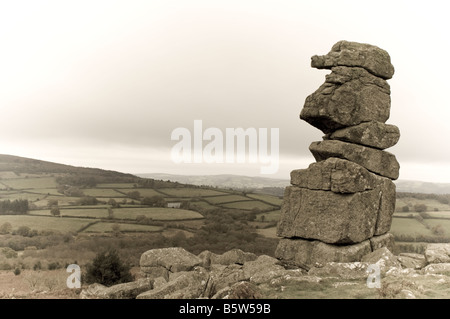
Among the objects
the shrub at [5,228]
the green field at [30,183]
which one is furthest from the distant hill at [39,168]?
the shrub at [5,228]

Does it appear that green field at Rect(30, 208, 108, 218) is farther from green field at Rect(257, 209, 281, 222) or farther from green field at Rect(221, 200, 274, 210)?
green field at Rect(257, 209, 281, 222)

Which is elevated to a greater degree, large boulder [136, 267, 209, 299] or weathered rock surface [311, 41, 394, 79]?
weathered rock surface [311, 41, 394, 79]

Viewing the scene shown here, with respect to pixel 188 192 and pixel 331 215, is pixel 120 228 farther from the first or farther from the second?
pixel 331 215

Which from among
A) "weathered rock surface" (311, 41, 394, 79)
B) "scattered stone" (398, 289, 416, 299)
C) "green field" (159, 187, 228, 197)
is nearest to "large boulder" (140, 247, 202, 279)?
"scattered stone" (398, 289, 416, 299)

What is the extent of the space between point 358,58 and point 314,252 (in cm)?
1064

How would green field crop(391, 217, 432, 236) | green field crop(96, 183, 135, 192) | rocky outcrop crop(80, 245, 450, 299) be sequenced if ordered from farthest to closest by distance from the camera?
green field crop(96, 183, 135, 192) → green field crop(391, 217, 432, 236) → rocky outcrop crop(80, 245, 450, 299)

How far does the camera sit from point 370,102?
56.4ft

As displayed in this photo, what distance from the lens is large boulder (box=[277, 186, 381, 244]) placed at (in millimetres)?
15594

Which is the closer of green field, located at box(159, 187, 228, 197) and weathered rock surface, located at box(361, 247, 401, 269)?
weathered rock surface, located at box(361, 247, 401, 269)

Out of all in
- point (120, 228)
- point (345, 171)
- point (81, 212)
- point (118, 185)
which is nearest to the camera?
point (345, 171)

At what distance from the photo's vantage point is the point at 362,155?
1694cm

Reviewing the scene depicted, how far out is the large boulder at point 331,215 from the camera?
1559cm

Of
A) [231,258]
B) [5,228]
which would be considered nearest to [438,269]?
[231,258]

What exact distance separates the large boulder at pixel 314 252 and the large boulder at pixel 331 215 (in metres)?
0.32
